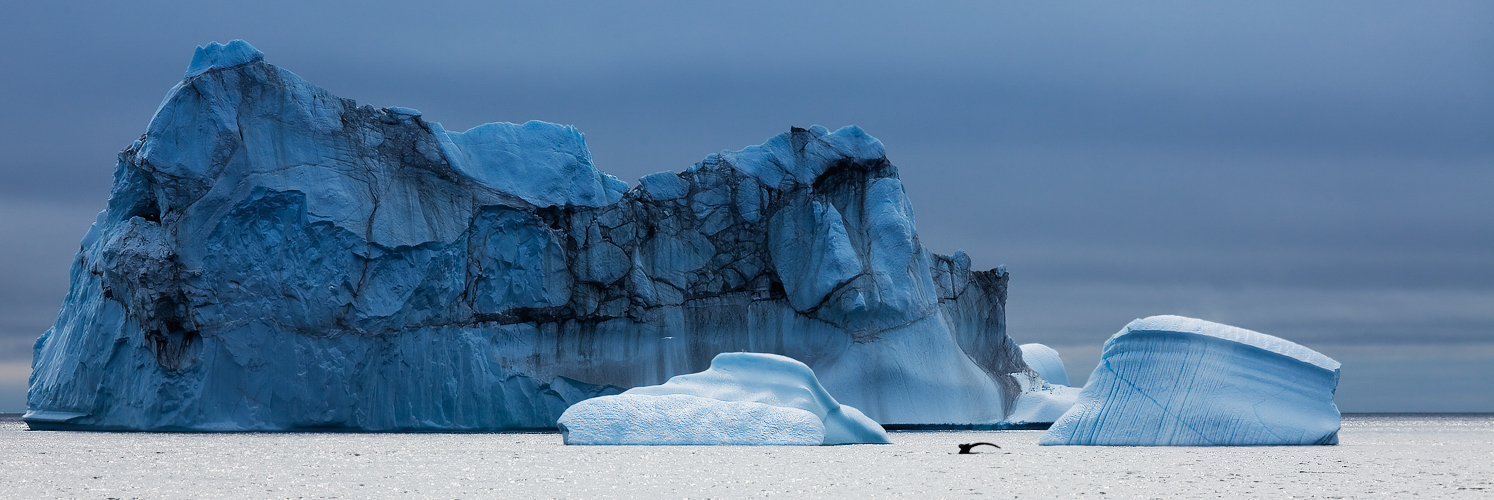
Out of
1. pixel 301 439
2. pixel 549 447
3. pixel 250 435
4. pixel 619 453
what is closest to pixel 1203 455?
pixel 619 453

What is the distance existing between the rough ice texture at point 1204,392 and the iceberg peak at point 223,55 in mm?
10946

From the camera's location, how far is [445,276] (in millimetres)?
17938

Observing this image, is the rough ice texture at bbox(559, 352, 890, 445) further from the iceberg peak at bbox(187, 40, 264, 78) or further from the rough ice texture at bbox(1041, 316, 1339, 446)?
the iceberg peak at bbox(187, 40, 264, 78)

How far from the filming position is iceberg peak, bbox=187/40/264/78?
17.2m

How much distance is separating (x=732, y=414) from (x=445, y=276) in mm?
6482

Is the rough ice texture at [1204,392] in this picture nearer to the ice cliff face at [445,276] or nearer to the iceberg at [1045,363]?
the ice cliff face at [445,276]

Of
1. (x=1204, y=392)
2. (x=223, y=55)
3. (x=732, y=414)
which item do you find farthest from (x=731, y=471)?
(x=223, y=55)

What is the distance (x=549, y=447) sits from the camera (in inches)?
488

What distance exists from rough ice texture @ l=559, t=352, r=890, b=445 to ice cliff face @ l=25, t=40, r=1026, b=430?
510 cm

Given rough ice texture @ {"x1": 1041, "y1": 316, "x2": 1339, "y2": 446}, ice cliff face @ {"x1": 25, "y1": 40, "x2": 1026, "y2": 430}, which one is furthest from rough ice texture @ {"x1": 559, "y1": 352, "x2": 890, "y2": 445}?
ice cliff face @ {"x1": 25, "y1": 40, "x2": 1026, "y2": 430}

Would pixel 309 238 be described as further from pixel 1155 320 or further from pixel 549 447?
pixel 1155 320

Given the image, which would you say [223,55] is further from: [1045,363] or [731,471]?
[1045,363]

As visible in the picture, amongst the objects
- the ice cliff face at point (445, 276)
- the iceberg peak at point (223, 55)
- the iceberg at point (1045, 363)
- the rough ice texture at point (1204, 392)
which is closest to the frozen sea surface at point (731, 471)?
the rough ice texture at point (1204, 392)

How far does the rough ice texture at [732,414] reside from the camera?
12516 mm
